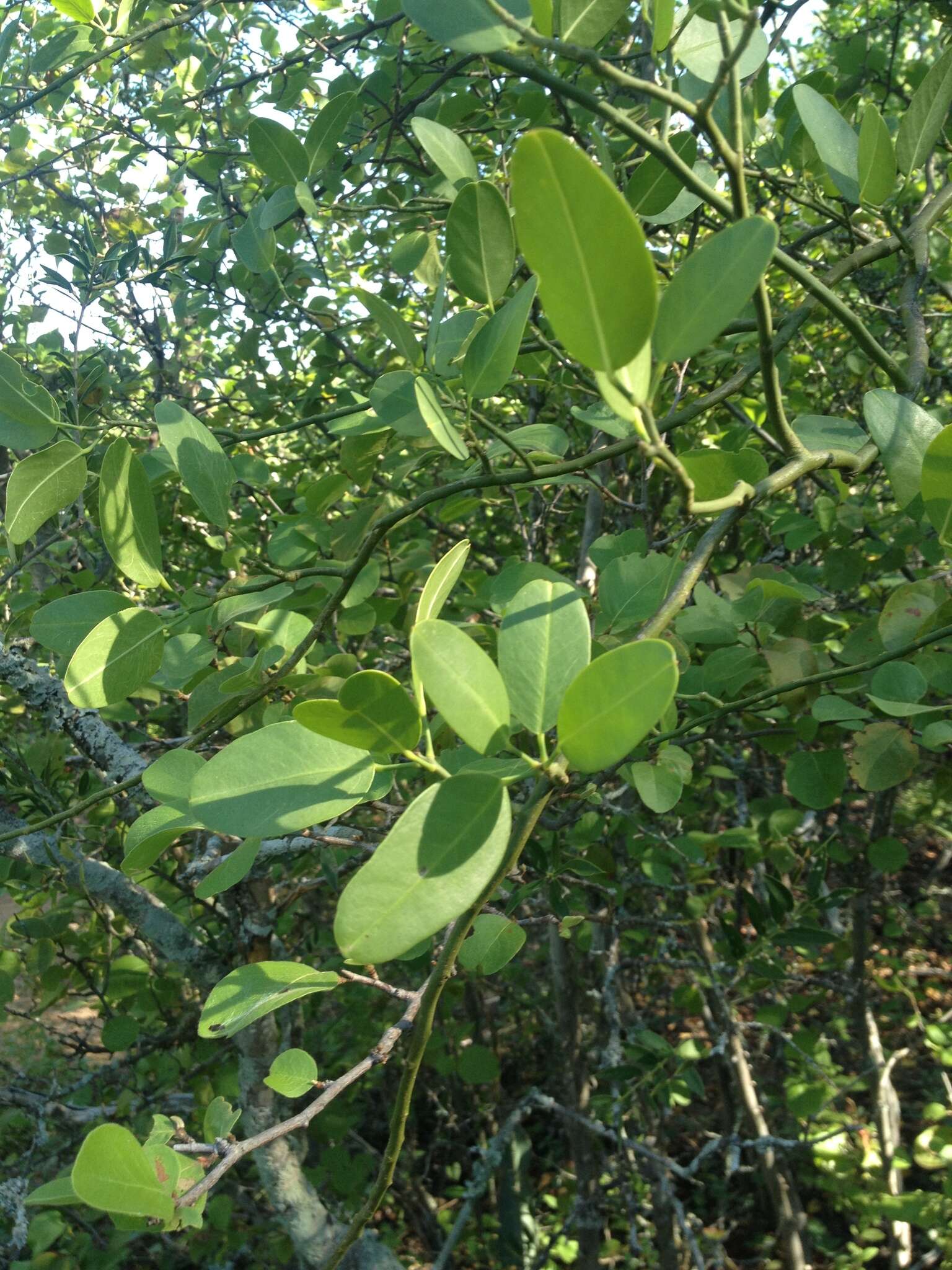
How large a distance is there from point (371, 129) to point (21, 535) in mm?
1103

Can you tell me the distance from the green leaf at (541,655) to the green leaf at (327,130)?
2.81ft

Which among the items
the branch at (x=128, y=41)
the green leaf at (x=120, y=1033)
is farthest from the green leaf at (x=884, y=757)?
the green leaf at (x=120, y=1033)

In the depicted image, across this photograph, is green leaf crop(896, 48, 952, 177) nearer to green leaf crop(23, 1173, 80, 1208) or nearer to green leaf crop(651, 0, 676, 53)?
green leaf crop(651, 0, 676, 53)

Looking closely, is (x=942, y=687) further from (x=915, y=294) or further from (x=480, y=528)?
(x=480, y=528)

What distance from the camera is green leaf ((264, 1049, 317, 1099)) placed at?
629mm

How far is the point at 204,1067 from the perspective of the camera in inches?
73.5

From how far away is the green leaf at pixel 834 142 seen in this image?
2.48 feet

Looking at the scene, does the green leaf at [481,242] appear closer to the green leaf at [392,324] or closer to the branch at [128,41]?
the green leaf at [392,324]

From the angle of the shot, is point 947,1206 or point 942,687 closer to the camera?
point 942,687

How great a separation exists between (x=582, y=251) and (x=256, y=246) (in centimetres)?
95

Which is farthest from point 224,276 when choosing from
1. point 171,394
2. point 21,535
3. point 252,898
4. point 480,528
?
point 21,535

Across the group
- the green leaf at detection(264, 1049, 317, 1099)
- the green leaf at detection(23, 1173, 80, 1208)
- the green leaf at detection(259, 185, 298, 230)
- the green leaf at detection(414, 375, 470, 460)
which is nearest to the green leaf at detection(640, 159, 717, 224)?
the green leaf at detection(414, 375, 470, 460)

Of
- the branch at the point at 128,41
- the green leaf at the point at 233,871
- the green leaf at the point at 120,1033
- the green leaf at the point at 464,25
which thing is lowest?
the green leaf at the point at 120,1033

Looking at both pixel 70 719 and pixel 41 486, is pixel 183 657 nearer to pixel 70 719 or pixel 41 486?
pixel 41 486
